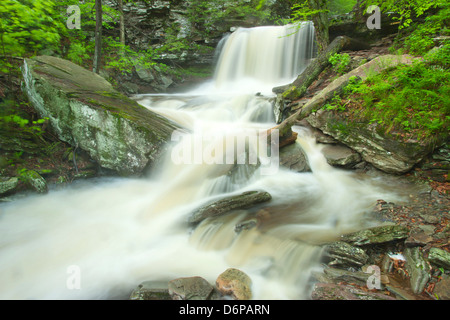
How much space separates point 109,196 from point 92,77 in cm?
354

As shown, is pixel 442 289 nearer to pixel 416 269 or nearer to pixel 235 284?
pixel 416 269

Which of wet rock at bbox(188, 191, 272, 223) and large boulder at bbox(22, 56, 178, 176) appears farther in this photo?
large boulder at bbox(22, 56, 178, 176)

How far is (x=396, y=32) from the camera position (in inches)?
316

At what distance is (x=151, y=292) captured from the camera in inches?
105

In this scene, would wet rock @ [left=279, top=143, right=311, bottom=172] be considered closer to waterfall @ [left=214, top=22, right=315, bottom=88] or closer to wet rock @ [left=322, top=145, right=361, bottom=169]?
wet rock @ [left=322, top=145, right=361, bottom=169]

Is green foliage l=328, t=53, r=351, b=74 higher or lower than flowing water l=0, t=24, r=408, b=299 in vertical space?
higher

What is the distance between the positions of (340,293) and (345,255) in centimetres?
59

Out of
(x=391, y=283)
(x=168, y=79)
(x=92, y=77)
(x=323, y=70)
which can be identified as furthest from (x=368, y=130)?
(x=168, y=79)

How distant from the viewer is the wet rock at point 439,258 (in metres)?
2.51

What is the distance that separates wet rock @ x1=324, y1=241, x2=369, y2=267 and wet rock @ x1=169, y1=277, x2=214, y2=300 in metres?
1.61

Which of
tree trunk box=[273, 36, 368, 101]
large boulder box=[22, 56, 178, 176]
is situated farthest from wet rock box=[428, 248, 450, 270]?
tree trunk box=[273, 36, 368, 101]

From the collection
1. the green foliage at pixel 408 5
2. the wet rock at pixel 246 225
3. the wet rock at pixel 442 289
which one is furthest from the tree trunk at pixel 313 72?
the wet rock at pixel 442 289

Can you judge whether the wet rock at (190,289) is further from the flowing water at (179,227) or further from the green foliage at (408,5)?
the green foliage at (408,5)

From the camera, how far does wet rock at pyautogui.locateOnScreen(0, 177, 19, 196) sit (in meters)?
4.29
